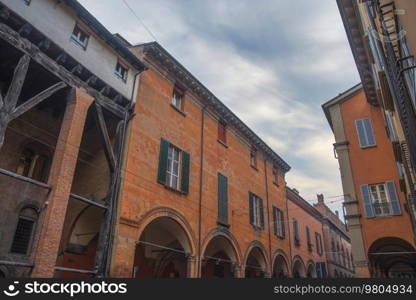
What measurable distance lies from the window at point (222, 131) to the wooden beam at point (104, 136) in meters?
7.81

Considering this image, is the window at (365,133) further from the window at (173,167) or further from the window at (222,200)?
the window at (173,167)

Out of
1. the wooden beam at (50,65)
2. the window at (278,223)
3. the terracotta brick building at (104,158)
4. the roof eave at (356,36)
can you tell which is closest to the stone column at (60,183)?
the terracotta brick building at (104,158)

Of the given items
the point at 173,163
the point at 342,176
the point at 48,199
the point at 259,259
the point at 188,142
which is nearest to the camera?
the point at 48,199

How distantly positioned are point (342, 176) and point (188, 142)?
25.1ft

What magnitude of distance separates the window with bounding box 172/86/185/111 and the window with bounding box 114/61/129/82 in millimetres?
3000

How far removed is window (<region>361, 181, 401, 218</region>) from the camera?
13539 mm

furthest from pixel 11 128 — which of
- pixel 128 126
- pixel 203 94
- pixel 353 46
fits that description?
pixel 353 46

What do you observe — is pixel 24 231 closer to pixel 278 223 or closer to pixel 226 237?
pixel 226 237

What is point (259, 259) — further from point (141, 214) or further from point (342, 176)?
point (141, 214)

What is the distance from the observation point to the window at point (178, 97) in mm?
14244

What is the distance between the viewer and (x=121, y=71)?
1154 centimetres

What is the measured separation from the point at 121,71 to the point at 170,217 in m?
5.72

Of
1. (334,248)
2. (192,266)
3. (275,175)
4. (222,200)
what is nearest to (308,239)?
(275,175)

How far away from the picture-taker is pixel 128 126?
1118 centimetres
